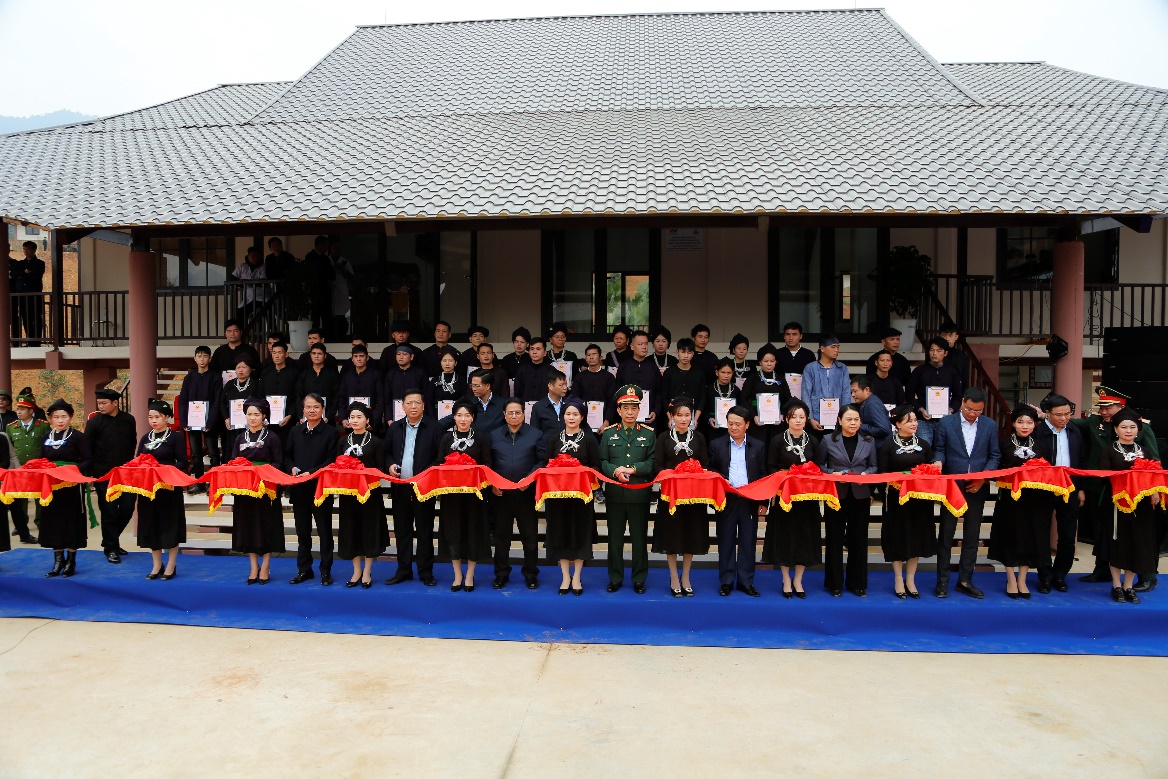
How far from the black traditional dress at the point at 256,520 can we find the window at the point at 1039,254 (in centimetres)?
1149

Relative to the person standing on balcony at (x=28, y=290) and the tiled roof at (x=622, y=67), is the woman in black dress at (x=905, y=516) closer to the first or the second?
the tiled roof at (x=622, y=67)

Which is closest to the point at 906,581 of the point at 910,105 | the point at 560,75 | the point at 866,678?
the point at 866,678

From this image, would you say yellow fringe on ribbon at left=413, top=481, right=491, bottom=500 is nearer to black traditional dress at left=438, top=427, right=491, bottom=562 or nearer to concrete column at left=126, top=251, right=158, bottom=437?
black traditional dress at left=438, top=427, right=491, bottom=562

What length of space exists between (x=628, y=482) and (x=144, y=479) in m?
4.36

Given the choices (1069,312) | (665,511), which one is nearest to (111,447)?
(665,511)

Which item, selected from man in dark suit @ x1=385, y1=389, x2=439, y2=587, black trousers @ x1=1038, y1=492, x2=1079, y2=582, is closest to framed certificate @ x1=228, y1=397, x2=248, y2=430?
man in dark suit @ x1=385, y1=389, x2=439, y2=587

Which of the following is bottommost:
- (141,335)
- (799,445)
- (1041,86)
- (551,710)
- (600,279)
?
(551,710)

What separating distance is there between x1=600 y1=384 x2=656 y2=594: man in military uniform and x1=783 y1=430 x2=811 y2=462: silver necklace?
3.73ft

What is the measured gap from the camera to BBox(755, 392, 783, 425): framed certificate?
8.43 meters

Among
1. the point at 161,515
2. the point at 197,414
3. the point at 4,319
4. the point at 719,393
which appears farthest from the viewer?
the point at 4,319

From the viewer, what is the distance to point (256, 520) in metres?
7.27

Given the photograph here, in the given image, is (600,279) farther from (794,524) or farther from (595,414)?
(794,524)

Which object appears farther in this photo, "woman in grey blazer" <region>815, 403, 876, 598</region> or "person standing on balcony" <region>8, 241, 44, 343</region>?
"person standing on balcony" <region>8, 241, 44, 343</region>

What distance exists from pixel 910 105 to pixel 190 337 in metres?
12.0
